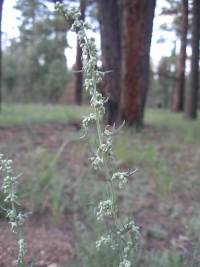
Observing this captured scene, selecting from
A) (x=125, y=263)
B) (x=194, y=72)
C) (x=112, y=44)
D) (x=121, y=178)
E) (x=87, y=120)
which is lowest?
(x=125, y=263)

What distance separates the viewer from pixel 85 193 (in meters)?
5.56

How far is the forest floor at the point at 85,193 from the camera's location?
4.31 metres

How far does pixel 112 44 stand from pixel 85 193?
555cm

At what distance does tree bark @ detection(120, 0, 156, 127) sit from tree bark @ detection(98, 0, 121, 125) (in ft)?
0.55

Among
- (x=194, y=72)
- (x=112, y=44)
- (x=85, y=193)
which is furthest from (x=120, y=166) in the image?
(x=194, y=72)

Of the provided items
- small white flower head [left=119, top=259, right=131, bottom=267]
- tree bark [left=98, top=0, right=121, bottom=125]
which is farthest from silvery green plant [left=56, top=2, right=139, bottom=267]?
tree bark [left=98, top=0, right=121, bottom=125]

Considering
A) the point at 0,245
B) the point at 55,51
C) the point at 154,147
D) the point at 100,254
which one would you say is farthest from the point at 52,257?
the point at 55,51

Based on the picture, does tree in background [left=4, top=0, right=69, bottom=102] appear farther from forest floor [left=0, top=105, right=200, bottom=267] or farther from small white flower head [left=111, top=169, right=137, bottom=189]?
small white flower head [left=111, top=169, right=137, bottom=189]

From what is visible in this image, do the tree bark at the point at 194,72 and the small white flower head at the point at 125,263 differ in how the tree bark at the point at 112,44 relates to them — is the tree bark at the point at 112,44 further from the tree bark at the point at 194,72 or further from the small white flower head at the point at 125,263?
the small white flower head at the point at 125,263

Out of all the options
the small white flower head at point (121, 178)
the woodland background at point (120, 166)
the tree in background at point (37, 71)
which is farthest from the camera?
the tree in background at point (37, 71)

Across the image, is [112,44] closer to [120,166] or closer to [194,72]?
[120,166]

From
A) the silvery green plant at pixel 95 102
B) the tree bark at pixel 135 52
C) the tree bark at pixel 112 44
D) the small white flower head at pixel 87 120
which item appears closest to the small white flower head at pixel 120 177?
the silvery green plant at pixel 95 102

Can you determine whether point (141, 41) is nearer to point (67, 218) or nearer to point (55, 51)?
point (67, 218)

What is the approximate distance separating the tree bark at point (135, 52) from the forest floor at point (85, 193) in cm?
159
